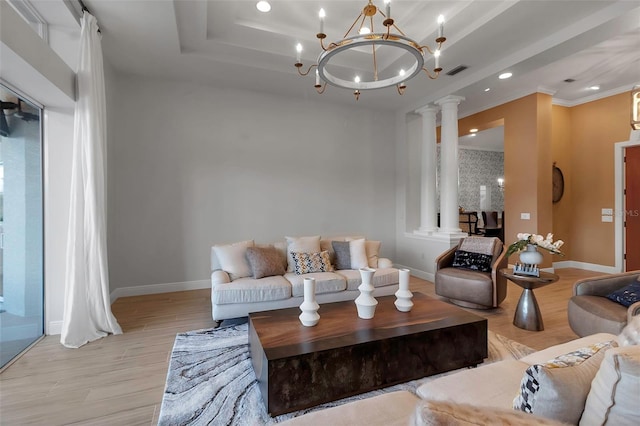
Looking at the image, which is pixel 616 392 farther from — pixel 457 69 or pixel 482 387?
pixel 457 69

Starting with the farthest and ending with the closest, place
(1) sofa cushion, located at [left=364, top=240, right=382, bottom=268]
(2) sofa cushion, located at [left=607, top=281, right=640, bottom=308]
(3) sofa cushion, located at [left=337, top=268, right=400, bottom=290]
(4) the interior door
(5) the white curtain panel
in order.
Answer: (4) the interior door < (1) sofa cushion, located at [left=364, top=240, right=382, bottom=268] < (3) sofa cushion, located at [left=337, top=268, right=400, bottom=290] < (5) the white curtain panel < (2) sofa cushion, located at [left=607, top=281, right=640, bottom=308]

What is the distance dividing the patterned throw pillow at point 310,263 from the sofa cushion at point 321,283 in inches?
4.6

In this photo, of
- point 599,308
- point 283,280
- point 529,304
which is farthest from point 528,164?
point 283,280

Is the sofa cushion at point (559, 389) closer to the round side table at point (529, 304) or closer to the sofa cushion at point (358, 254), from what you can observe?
the round side table at point (529, 304)

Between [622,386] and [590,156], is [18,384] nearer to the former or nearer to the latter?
[622,386]

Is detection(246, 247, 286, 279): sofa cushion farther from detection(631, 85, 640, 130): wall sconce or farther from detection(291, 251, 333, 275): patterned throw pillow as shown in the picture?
detection(631, 85, 640, 130): wall sconce

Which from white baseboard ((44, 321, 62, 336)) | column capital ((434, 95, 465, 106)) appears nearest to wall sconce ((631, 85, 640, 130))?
column capital ((434, 95, 465, 106))

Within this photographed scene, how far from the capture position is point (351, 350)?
1.97m

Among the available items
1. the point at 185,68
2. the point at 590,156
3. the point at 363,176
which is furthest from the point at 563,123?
the point at 185,68

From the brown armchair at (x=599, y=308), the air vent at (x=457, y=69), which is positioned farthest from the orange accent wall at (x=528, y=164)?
the brown armchair at (x=599, y=308)

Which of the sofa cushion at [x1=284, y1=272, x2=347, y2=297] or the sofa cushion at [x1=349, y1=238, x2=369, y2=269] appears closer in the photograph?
the sofa cushion at [x1=284, y1=272, x2=347, y2=297]

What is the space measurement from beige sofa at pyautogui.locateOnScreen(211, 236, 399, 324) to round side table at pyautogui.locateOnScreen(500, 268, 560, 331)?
4.40ft

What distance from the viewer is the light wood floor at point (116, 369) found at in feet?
6.22

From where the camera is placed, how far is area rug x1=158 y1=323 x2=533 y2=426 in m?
1.83
